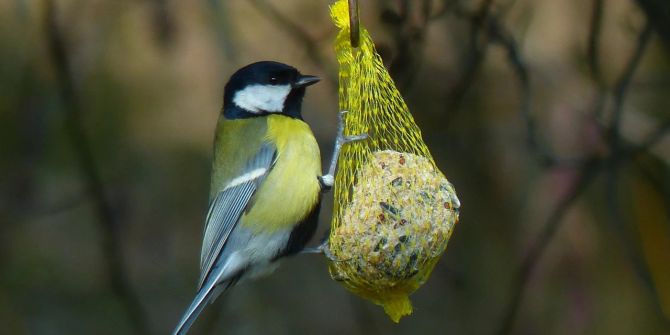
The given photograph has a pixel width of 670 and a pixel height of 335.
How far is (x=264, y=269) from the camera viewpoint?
2930 mm

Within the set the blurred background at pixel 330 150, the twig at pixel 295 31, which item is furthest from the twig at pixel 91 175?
the twig at pixel 295 31

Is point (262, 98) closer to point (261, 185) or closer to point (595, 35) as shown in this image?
point (261, 185)

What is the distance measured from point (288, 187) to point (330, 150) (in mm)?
996

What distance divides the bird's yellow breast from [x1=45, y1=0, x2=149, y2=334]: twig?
1.31 meters

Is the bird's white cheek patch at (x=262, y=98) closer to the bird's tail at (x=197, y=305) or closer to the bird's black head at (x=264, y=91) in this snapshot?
the bird's black head at (x=264, y=91)

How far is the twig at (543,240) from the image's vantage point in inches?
157

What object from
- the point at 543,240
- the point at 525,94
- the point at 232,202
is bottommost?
the point at 543,240

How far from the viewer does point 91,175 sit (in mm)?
3975

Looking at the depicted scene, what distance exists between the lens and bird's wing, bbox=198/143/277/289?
2846 millimetres

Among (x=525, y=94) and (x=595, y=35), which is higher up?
(x=595, y=35)

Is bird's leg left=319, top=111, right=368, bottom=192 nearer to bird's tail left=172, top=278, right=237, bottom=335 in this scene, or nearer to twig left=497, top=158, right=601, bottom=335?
bird's tail left=172, top=278, right=237, bottom=335

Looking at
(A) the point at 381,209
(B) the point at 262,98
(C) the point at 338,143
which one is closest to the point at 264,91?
(B) the point at 262,98

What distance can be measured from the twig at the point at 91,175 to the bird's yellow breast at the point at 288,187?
1.31 m

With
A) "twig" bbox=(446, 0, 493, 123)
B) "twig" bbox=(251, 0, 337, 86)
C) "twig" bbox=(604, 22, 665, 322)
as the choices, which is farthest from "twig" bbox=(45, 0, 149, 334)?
"twig" bbox=(604, 22, 665, 322)
